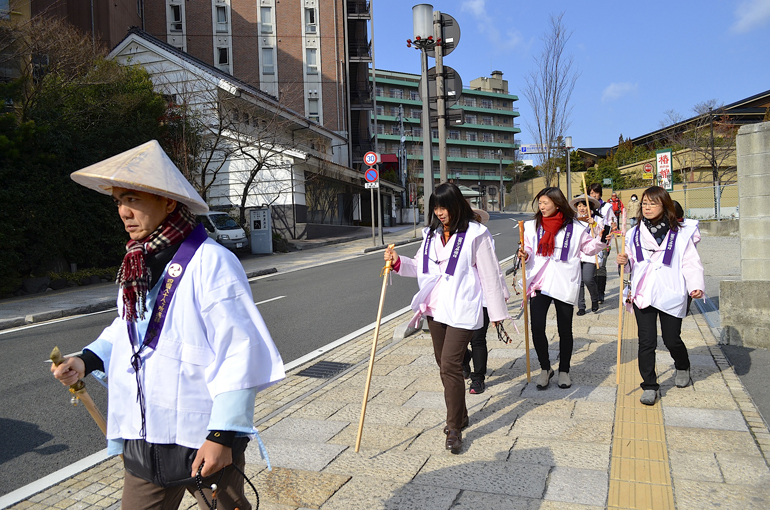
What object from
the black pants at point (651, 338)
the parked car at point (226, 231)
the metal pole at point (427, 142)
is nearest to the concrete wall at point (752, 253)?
the black pants at point (651, 338)

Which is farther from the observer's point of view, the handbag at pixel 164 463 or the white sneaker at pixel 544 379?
the white sneaker at pixel 544 379

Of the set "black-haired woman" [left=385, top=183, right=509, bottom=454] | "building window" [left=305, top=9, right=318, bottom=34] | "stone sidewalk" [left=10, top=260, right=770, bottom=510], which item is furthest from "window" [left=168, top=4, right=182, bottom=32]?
"black-haired woman" [left=385, top=183, right=509, bottom=454]

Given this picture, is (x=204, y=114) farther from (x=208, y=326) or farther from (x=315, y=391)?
(x=208, y=326)

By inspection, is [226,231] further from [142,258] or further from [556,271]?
[142,258]

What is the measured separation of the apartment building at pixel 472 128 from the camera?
8094 cm

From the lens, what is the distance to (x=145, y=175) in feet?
6.35

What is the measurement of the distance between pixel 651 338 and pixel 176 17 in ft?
158

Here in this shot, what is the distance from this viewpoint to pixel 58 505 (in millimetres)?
3457

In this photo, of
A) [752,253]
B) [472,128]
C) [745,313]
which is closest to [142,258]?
[745,313]

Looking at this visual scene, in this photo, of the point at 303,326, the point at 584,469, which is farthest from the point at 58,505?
the point at 303,326

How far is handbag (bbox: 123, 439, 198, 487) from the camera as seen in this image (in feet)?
6.44

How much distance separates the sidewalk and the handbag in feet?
4.64

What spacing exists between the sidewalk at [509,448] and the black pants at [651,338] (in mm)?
237

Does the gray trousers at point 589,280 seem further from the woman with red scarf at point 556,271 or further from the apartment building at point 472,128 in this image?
the apartment building at point 472,128
